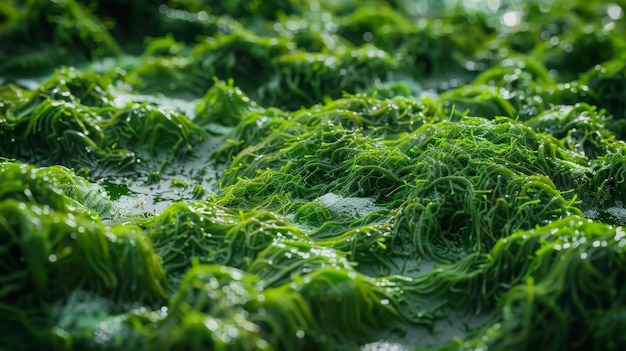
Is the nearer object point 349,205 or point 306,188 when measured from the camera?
point 349,205

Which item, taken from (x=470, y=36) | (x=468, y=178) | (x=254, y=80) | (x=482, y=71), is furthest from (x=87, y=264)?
(x=470, y=36)

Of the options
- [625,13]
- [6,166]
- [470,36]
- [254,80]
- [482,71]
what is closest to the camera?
[6,166]

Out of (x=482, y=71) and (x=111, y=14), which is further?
(x=111, y=14)

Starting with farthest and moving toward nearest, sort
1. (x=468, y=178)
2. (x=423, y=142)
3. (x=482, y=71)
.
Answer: (x=482, y=71)
(x=423, y=142)
(x=468, y=178)

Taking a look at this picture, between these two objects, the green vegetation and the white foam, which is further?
the white foam

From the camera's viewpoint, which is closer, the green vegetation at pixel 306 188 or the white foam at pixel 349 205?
the green vegetation at pixel 306 188

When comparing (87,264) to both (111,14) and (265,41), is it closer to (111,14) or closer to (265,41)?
(265,41)

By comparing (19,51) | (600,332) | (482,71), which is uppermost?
(482,71)

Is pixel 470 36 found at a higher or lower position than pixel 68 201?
higher
